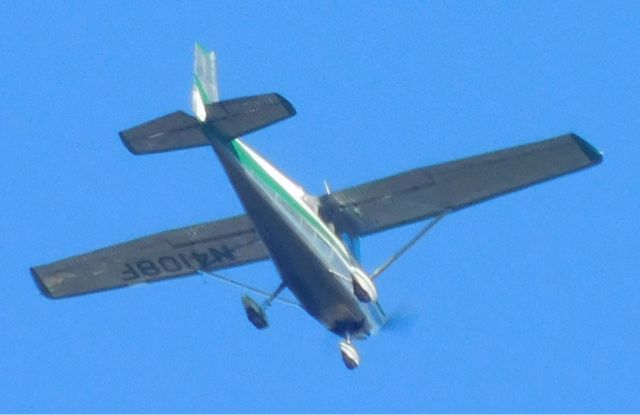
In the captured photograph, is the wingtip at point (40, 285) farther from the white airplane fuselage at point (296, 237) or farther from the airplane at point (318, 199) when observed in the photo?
the white airplane fuselage at point (296, 237)

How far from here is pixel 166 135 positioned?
129 ft

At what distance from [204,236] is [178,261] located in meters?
0.87

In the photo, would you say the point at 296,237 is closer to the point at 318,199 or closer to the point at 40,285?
the point at 318,199

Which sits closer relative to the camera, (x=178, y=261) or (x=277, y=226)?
(x=277, y=226)

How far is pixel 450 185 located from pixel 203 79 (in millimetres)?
4641

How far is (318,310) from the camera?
40.8 m

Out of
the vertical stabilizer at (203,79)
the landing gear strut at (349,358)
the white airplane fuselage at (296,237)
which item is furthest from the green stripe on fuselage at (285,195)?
the landing gear strut at (349,358)

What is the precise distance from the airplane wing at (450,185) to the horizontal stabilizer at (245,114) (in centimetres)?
245

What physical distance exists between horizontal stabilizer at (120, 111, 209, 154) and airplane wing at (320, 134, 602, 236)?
2.72 metres

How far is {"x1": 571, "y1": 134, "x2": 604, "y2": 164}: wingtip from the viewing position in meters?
39.7

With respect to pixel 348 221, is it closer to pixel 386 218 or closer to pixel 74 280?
pixel 386 218


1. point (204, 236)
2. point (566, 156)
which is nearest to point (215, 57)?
point (204, 236)

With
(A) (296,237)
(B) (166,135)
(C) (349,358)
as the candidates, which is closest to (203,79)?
(B) (166,135)

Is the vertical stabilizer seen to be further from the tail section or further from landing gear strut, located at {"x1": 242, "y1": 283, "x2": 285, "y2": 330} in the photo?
landing gear strut, located at {"x1": 242, "y1": 283, "x2": 285, "y2": 330}
